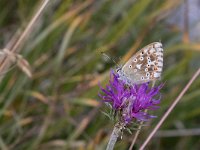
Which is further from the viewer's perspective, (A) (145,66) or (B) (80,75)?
(B) (80,75)

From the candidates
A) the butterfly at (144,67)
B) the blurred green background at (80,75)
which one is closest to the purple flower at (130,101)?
the butterfly at (144,67)

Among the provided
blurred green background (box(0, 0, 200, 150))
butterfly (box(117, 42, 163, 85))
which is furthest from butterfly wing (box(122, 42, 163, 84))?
blurred green background (box(0, 0, 200, 150))

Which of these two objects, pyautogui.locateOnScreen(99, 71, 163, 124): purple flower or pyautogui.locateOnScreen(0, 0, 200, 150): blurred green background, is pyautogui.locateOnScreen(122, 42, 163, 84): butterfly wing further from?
pyautogui.locateOnScreen(0, 0, 200, 150): blurred green background

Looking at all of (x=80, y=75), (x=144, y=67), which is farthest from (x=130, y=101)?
(x=80, y=75)

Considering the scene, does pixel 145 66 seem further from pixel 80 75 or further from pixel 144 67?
pixel 80 75

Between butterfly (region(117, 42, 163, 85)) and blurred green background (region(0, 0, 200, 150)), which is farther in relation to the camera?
blurred green background (region(0, 0, 200, 150))

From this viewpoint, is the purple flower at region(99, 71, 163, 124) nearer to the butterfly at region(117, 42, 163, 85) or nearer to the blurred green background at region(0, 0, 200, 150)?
the butterfly at region(117, 42, 163, 85)
